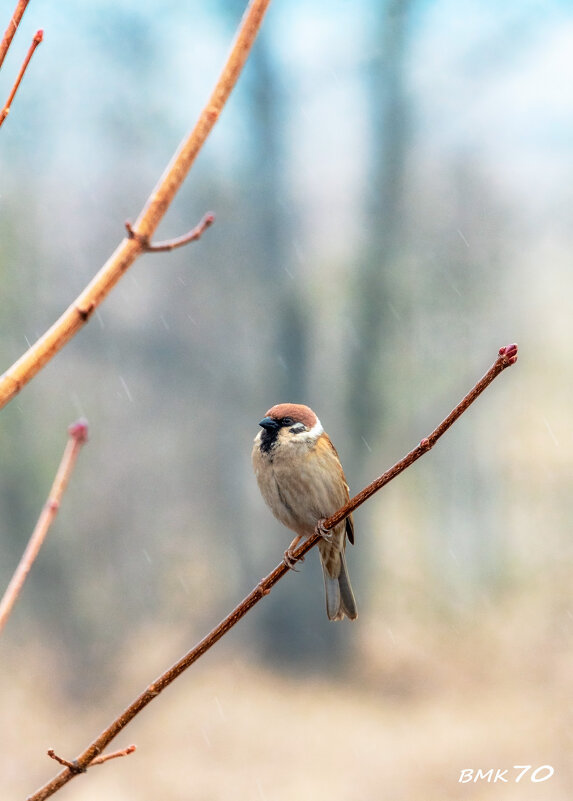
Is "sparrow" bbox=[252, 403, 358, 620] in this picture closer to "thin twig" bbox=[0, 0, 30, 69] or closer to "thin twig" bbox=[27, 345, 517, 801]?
"thin twig" bbox=[27, 345, 517, 801]

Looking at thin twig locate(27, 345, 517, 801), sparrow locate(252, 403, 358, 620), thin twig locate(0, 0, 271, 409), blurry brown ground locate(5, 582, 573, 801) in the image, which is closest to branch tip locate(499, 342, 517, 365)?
thin twig locate(27, 345, 517, 801)

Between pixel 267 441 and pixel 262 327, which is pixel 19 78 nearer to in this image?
pixel 267 441

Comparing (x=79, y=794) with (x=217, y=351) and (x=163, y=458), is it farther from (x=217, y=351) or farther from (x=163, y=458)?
(x=217, y=351)

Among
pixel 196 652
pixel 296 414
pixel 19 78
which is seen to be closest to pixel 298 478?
pixel 296 414

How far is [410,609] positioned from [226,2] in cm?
287

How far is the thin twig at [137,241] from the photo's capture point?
0.27 meters

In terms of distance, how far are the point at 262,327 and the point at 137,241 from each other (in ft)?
11.2

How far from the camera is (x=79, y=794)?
3232mm

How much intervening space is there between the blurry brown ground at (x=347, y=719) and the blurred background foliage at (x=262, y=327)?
0.08 ft

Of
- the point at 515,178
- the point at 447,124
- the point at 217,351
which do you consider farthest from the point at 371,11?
the point at 217,351

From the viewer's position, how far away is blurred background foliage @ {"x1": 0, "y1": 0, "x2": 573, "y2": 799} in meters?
3.60

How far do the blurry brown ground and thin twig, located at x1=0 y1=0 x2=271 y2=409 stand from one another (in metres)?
3.16

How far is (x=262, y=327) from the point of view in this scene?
368cm

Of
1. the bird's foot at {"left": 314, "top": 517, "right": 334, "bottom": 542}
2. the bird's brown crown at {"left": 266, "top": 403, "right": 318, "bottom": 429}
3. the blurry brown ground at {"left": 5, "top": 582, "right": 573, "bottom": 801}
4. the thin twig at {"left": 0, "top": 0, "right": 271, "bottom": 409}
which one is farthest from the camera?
the blurry brown ground at {"left": 5, "top": 582, "right": 573, "bottom": 801}
